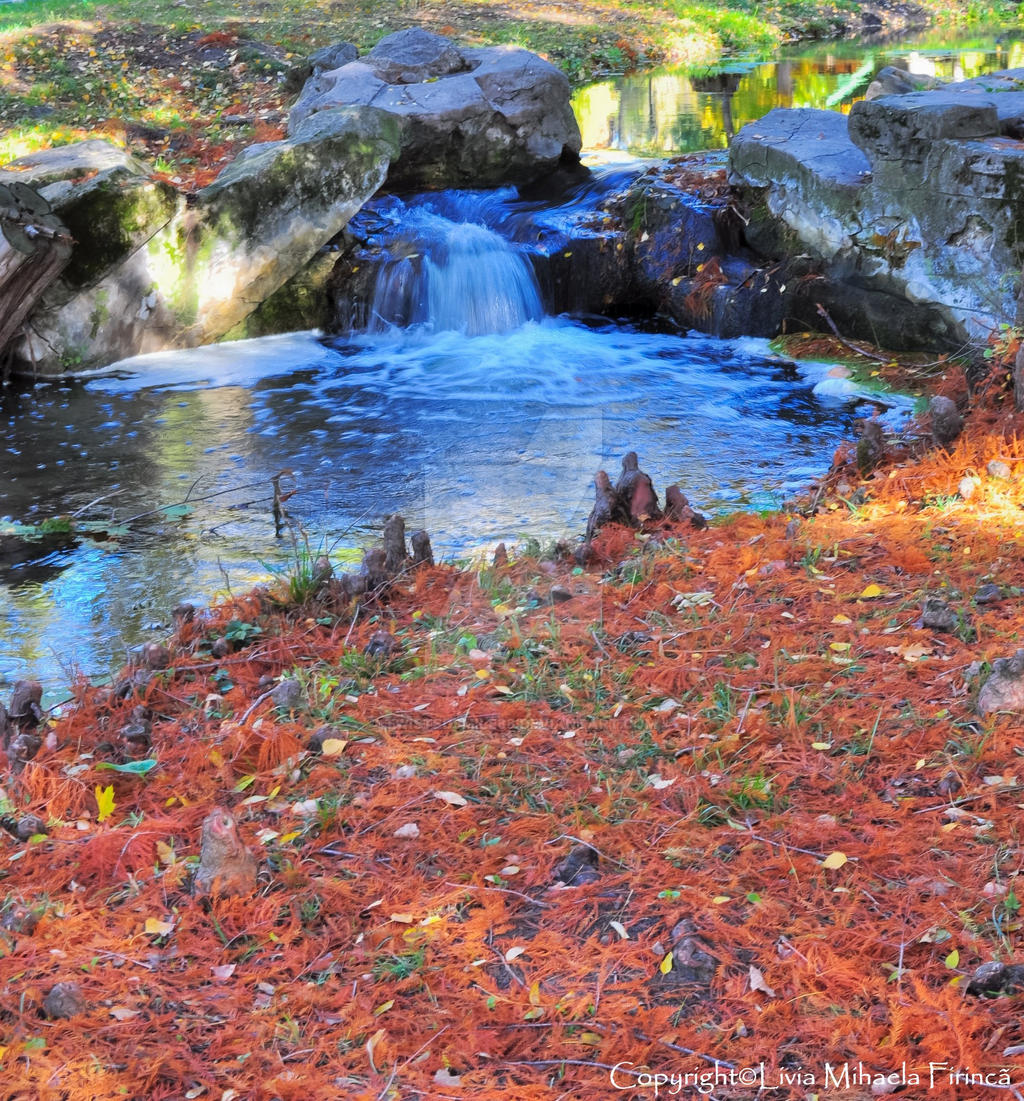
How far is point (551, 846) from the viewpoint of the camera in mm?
3459

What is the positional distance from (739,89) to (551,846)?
2222cm

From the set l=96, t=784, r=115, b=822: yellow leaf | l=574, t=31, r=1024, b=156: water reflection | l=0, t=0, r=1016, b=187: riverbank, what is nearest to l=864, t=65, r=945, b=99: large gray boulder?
l=574, t=31, r=1024, b=156: water reflection

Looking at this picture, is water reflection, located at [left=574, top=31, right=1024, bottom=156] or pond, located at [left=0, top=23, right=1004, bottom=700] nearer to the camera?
pond, located at [left=0, top=23, right=1004, bottom=700]

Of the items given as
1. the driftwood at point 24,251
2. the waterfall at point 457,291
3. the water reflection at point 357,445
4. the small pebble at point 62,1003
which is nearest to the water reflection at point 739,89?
the waterfall at point 457,291

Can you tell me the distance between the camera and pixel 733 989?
9.24 feet

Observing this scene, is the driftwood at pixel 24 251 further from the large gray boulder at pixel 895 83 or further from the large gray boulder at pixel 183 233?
the large gray boulder at pixel 895 83

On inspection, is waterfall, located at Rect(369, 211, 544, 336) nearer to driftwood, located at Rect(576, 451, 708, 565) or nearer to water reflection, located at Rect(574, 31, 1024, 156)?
water reflection, located at Rect(574, 31, 1024, 156)

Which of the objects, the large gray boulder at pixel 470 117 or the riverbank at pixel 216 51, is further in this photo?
the riverbank at pixel 216 51

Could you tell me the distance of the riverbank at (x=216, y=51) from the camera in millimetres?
17141

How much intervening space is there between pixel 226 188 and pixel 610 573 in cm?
787

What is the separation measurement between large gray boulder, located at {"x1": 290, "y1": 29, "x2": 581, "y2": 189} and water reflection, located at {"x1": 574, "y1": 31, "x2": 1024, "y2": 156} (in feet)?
7.14

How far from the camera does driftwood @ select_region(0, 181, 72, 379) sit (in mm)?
9586

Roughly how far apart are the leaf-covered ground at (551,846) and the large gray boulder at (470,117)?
1082 cm

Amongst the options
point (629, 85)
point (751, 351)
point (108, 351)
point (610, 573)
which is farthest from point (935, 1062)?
point (629, 85)
